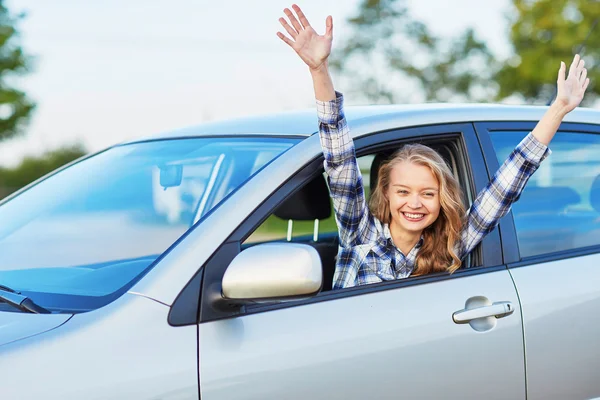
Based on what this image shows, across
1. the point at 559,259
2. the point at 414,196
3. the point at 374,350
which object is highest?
the point at 414,196

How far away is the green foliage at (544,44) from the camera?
28047 mm

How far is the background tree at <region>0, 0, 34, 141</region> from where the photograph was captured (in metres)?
24.8

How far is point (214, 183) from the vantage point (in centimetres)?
302

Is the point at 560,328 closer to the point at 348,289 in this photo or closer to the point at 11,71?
the point at 348,289

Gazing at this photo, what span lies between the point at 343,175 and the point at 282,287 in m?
0.57

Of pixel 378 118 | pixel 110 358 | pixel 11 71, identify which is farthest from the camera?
pixel 11 71

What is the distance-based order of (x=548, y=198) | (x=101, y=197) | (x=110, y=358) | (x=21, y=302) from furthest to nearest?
(x=548, y=198), (x=101, y=197), (x=21, y=302), (x=110, y=358)

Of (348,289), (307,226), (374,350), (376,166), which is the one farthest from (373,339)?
(307,226)

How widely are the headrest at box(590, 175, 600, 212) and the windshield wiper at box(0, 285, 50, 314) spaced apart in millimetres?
1987

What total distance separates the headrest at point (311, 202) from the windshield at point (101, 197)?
0.27 m

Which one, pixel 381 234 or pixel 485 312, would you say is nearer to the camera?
pixel 485 312

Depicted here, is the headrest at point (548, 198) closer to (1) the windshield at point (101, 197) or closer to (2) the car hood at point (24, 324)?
(1) the windshield at point (101, 197)

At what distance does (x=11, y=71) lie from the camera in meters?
25.1

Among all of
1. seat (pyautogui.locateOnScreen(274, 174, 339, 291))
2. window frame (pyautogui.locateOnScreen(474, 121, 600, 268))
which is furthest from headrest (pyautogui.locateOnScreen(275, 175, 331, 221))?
window frame (pyautogui.locateOnScreen(474, 121, 600, 268))
